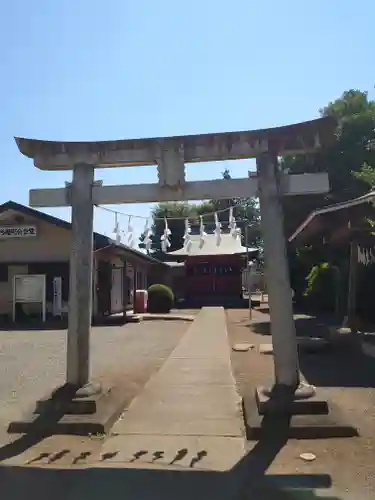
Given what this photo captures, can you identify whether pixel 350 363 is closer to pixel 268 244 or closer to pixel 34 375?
pixel 268 244

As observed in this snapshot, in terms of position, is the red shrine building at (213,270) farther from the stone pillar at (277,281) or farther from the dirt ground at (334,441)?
the stone pillar at (277,281)

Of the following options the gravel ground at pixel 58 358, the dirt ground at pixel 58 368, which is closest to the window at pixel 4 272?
the gravel ground at pixel 58 358

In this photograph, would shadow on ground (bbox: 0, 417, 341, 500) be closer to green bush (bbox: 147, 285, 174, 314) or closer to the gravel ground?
the gravel ground

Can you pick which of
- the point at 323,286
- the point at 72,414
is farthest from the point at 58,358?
the point at 323,286

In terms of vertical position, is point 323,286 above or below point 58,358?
above

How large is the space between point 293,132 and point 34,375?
20.4ft

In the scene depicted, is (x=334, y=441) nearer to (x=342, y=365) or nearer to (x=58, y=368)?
(x=342, y=365)

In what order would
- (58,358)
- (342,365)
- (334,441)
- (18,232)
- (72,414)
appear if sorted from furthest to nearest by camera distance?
(18,232) → (58,358) → (342,365) → (72,414) → (334,441)

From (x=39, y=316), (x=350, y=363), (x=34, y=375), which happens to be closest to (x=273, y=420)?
(x=350, y=363)

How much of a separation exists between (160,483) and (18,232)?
18.1 m

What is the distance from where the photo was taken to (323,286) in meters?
23.4

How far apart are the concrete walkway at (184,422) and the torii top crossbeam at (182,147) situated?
10.7ft

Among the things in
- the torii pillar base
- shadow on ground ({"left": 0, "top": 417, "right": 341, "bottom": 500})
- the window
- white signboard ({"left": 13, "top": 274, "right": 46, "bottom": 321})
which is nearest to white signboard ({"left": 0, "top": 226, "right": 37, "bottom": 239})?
the window

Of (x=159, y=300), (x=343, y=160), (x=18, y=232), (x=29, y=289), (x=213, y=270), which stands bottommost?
(x=159, y=300)
